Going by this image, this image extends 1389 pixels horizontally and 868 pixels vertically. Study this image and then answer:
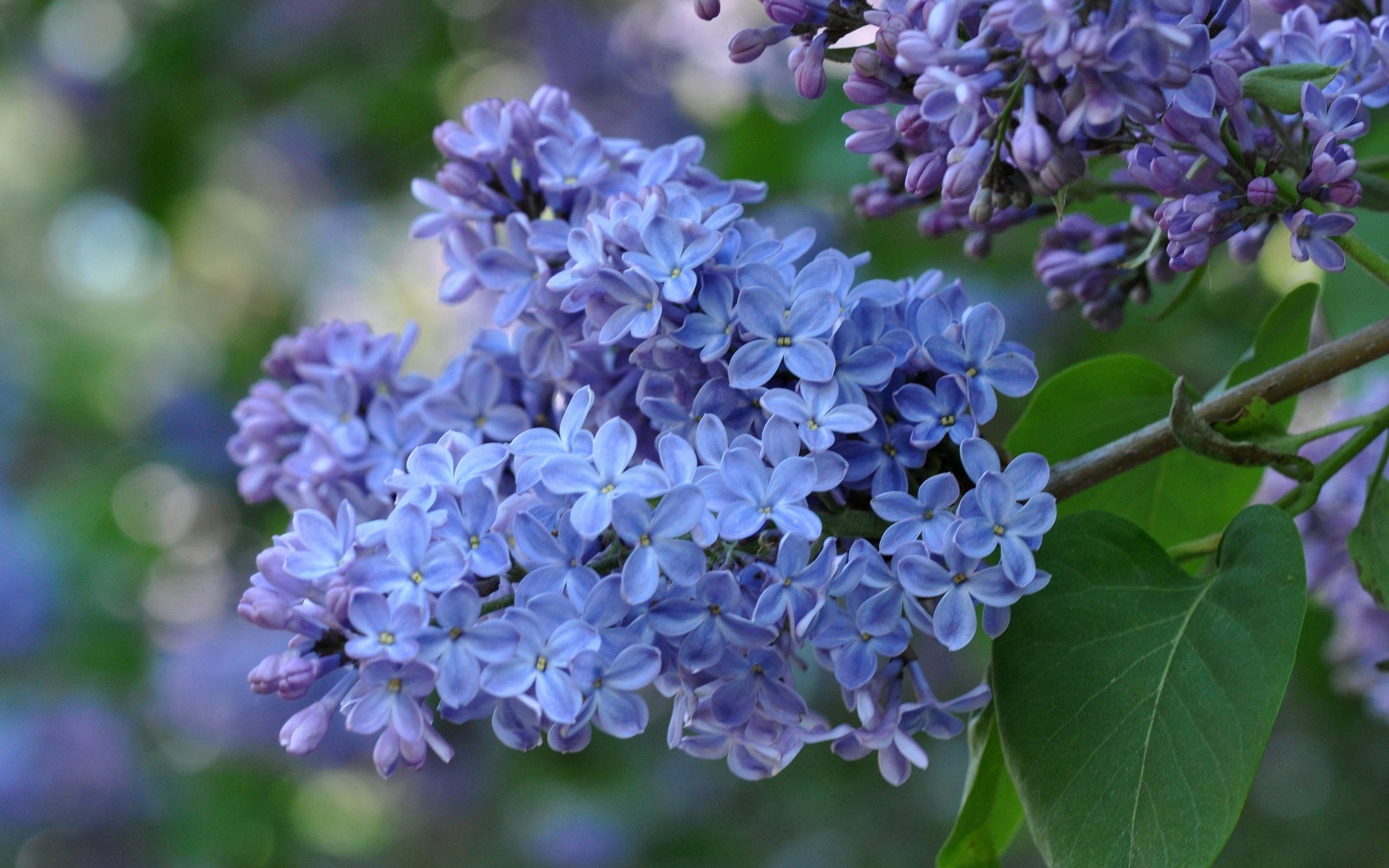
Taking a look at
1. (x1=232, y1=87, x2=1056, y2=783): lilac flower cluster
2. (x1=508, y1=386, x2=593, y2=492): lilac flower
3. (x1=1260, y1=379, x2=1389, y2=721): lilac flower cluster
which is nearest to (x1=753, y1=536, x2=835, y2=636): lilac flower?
(x1=232, y1=87, x2=1056, y2=783): lilac flower cluster

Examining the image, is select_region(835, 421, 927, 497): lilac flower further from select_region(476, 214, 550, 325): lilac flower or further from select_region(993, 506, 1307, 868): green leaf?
select_region(476, 214, 550, 325): lilac flower

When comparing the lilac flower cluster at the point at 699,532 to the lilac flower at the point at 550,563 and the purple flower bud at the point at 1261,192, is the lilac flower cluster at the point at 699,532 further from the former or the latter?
the purple flower bud at the point at 1261,192

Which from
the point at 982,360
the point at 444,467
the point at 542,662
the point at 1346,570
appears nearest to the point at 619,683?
the point at 542,662

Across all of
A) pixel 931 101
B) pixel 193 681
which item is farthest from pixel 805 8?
pixel 193 681

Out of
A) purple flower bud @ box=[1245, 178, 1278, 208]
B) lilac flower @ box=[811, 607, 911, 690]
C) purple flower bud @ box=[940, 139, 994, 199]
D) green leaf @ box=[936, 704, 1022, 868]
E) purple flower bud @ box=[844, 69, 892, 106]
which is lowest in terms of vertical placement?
green leaf @ box=[936, 704, 1022, 868]

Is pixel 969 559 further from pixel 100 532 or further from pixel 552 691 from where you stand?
pixel 100 532

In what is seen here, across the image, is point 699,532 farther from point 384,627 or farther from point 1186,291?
point 1186,291
